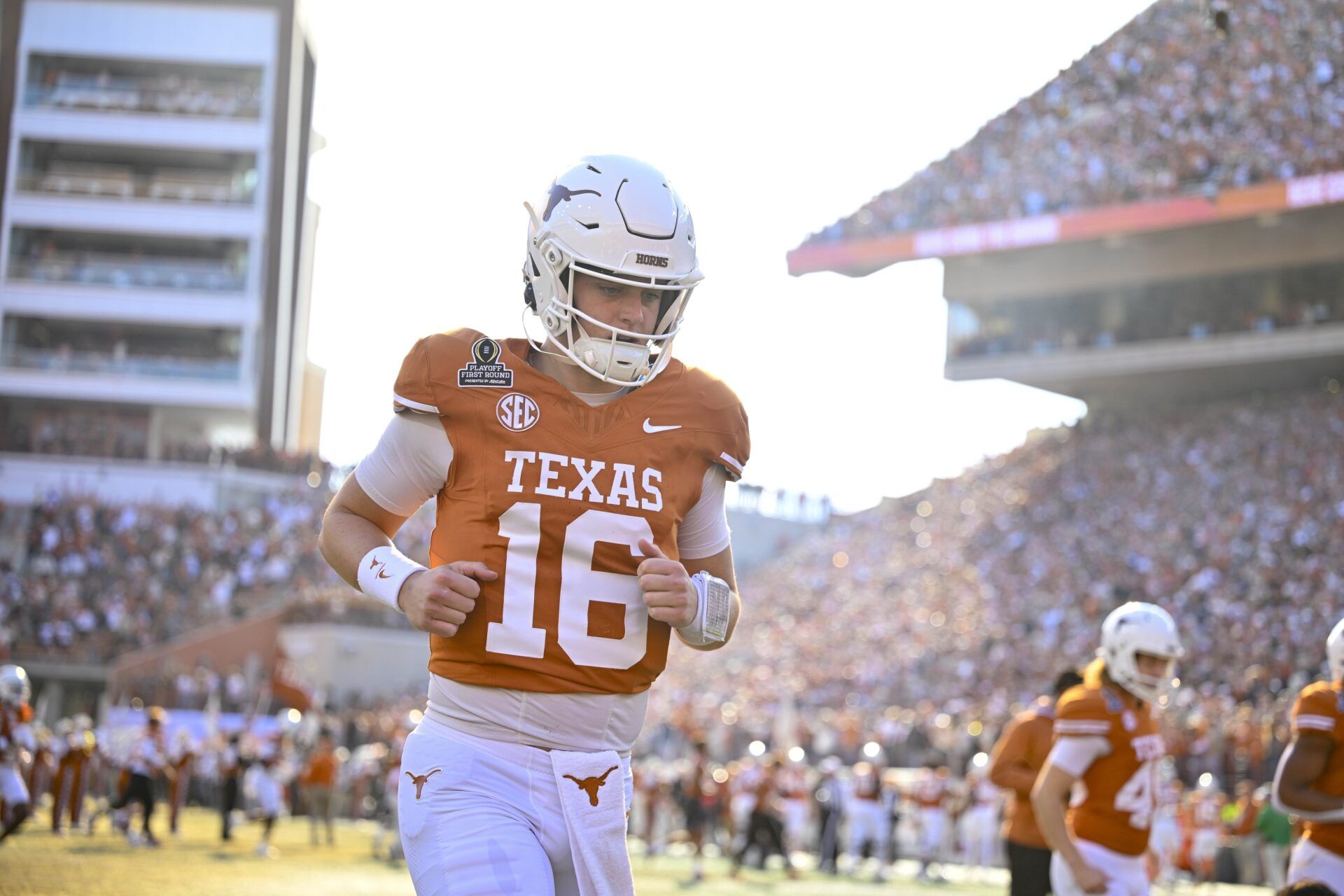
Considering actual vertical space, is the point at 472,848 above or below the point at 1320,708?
below

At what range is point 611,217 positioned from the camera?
3639 millimetres

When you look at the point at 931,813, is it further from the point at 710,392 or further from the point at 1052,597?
the point at 710,392

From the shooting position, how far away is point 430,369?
12.1ft

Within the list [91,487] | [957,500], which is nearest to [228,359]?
[91,487]

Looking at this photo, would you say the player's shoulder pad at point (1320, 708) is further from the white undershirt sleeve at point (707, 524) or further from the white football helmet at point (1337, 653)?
the white undershirt sleeve at point (707, 524)

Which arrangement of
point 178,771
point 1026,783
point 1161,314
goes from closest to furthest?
point 1026,783, point 178,771, point 1161,314

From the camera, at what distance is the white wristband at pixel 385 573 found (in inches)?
142

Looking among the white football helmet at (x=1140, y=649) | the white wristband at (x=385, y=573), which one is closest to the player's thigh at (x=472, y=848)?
the white wristband at (x=385, y=573)

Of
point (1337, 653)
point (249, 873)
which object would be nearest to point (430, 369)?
point (1337, 653)

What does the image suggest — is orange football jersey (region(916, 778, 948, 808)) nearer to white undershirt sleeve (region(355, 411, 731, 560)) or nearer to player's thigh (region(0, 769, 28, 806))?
player's thigh (region(0, 769, 28, 806))

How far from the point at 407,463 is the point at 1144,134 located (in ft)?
116

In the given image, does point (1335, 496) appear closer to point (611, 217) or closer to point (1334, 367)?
point (1334, 367)

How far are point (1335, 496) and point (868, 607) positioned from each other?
9424 mm

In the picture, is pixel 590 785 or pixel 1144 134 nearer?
pixel 590 785
